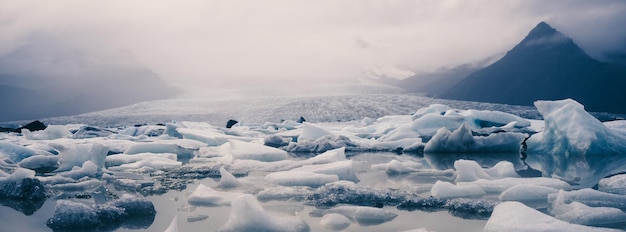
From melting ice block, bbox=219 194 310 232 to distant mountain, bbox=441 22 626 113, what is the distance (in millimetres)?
99077

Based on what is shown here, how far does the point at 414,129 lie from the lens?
13.4 metres

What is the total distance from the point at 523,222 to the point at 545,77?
11146cm

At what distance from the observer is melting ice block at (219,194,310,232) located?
115 inches

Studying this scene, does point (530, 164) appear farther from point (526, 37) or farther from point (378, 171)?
point (526, 37)

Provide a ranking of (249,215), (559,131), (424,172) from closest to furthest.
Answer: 1. (249,215)
2. (424,172)
3. (559,131)

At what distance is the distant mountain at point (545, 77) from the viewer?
92.2 metres

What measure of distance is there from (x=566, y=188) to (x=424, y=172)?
74.3 inches

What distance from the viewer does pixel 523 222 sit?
9.07 feet

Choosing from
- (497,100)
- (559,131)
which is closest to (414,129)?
(559,131)

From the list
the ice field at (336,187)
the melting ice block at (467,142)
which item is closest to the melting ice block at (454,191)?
the ice field at (336,187)

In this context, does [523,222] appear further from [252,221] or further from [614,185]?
[614,185]

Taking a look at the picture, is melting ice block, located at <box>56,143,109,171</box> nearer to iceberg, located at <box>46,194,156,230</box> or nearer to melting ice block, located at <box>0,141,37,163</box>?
melting ice block, located at <box>0,141,37,163</box>

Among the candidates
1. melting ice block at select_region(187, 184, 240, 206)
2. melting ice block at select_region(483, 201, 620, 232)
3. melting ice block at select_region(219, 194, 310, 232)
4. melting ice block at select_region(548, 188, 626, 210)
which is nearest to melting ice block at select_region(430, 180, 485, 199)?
melting ice block at select_region(548, 188, 626, 210)

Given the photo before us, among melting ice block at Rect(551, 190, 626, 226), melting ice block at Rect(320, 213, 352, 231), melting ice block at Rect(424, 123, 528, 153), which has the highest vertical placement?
melting ice block at Rect(551, 190, 626, 226)
